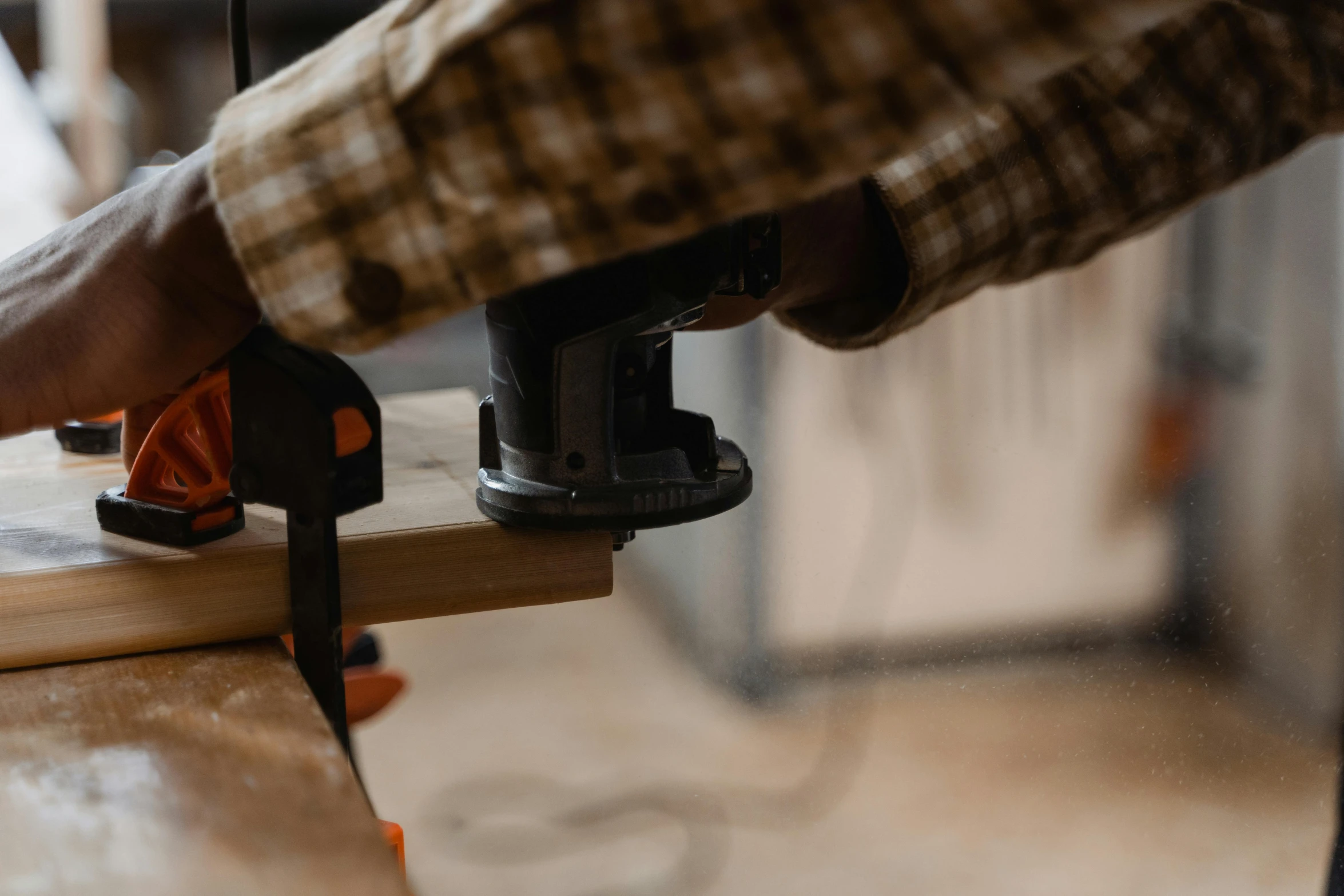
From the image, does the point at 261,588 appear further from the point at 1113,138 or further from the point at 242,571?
the point at 1113,138

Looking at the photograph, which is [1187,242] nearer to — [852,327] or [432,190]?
[852,327]

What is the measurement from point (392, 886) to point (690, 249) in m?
0.25

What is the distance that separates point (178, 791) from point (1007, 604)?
75 cm

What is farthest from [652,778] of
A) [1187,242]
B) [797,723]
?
[1187,242]

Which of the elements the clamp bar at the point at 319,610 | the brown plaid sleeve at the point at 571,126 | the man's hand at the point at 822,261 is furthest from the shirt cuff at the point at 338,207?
the man's hand at the point at 822,261

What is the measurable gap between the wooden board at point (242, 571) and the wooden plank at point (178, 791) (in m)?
0.02

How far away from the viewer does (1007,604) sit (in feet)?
2.99

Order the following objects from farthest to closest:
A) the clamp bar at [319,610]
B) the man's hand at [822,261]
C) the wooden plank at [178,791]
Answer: the man's hand at [822,261] < the clamp bar at [319,610] < the wooden plank at [178,791]

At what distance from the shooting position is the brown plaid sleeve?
0.91ft

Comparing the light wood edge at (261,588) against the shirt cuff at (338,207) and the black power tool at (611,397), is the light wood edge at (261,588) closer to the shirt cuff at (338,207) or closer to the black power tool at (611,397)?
the black power tool at (611,397)

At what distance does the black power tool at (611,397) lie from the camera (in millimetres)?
402

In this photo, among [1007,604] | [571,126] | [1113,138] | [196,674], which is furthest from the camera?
[1007,604]

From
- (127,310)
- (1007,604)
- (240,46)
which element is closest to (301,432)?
(127,310)

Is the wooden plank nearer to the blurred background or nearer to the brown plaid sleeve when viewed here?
the brown plaid sleeve
